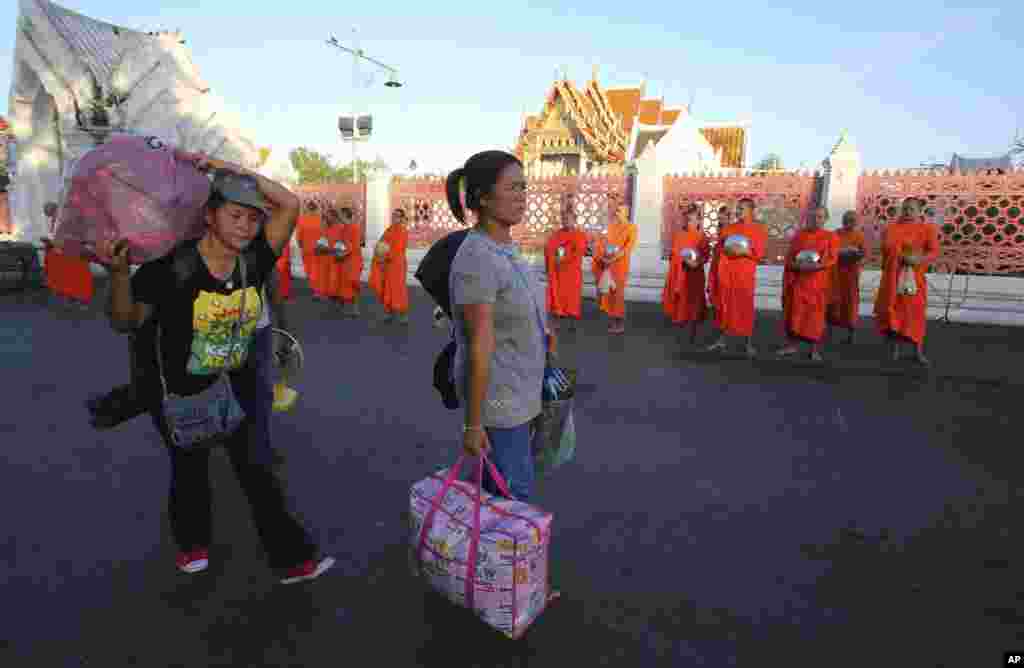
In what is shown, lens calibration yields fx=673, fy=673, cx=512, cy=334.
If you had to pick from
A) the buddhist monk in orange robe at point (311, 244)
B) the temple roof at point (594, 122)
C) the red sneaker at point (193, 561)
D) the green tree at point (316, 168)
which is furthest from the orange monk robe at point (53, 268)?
the green tree at point (316, 168)

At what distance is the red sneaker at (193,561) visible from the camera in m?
2.58

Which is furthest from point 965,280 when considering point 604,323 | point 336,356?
point 336,356

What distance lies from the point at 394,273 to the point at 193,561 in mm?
7181

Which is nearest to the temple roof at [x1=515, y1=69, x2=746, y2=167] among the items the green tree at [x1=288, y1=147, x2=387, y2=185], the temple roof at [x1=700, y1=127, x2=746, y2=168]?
the temple roof at [x1=700, y1=127, x2=746, y2=168]

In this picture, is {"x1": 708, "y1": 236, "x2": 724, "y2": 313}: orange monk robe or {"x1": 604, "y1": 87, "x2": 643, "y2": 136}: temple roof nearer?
{"x1": 708, "y1": 236, "x2": 724, "y2": 313}: orange monk robe

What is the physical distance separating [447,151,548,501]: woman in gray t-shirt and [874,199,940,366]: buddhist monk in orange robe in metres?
5.96

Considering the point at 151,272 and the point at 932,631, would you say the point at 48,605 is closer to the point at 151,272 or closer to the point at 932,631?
the point at 151,272

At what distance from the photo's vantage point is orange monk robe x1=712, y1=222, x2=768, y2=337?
285 inches

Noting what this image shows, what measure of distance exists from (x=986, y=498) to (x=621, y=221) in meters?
6.24

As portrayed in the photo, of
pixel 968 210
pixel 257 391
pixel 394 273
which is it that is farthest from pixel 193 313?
pixel 968 210

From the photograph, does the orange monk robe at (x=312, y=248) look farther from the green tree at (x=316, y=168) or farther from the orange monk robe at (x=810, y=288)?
the green tree at (x=316, y=168)

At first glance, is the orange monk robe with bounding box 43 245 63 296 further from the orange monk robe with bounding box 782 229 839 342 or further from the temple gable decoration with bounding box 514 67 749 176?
the temple gable decoration with bounding box 514 67 749 176

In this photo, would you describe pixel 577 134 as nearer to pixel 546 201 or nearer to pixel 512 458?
pixel 546 201

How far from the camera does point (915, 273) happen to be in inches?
264
